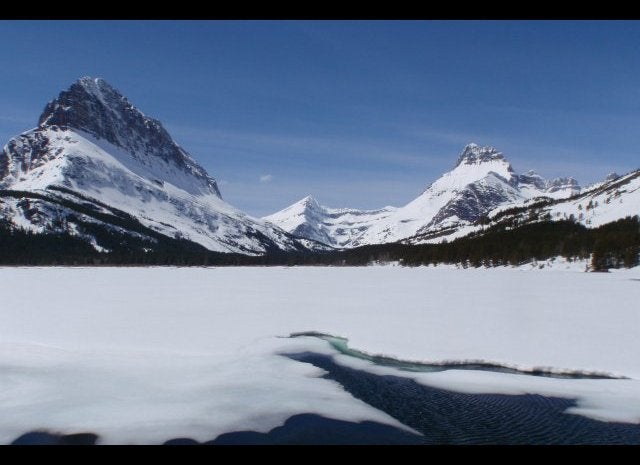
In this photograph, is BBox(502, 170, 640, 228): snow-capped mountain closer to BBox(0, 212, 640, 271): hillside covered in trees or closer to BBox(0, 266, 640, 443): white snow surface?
BBox(0, 212, 640, 271): hillside covered in trees

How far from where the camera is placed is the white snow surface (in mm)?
14312

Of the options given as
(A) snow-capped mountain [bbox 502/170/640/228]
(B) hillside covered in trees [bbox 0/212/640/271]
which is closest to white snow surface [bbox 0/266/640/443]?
(B) hillside covered in trees [bbox 0/212/640/271]

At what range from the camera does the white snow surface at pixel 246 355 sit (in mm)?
14312

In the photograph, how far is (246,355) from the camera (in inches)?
844

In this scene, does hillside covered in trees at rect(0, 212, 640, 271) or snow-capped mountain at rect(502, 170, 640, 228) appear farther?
snow-capped mountain at rect(502, 170, 640, 228)

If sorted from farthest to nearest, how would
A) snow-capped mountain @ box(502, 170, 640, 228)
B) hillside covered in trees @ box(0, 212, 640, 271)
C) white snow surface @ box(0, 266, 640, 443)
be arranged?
1. snow-capped mountain @ box(502, 170, 640, 228)
2. hillside covered in trees @ box(0, 212, 640, 271)
3. white snow surface @ box(0, 266, 640, 443)

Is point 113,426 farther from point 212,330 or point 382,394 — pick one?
point 212,330

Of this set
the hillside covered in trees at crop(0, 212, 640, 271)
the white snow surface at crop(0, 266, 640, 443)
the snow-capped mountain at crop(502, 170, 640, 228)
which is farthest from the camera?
the snow-capped mountain at crop(502, 170, 640, 228)

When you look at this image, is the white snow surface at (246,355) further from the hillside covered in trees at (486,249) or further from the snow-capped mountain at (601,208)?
the snow-capped mountain at (601,208)
